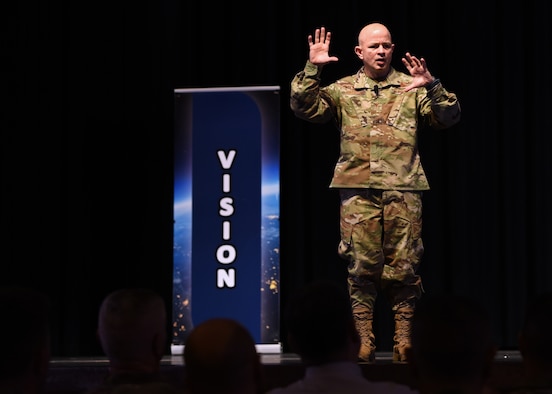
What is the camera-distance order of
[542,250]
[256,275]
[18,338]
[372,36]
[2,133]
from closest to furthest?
[18,338] < [372,36] < [256,275] < [542,250] < [2,133]

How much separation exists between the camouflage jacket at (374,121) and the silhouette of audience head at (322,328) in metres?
2.06

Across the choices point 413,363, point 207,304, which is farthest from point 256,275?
point 413,363

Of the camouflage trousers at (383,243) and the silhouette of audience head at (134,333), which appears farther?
the camouflage trousers at (383,243)

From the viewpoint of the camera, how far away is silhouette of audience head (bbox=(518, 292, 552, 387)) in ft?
6.04

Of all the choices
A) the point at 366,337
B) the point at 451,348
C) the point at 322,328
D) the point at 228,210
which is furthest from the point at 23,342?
the point at 228,210

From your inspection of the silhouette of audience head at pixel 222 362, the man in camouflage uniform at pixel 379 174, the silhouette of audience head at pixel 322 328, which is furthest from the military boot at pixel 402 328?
the silhouette of audience head at pixel 222 362

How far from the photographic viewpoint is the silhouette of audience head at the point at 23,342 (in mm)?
1691

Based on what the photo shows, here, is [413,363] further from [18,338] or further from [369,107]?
[369,107]

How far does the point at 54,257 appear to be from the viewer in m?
5.59

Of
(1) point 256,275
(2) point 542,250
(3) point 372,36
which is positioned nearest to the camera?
(3) point 372,36

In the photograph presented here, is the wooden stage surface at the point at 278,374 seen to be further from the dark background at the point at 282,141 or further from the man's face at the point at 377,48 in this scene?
the dark background at the point at 282,141

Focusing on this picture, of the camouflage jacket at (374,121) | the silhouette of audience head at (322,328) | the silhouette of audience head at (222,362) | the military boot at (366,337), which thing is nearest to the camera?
the silhouette of audience head at (222,362)

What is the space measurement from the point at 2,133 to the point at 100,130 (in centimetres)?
58

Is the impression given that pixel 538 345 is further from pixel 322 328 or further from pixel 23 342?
pixel 23 342
